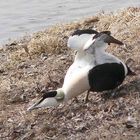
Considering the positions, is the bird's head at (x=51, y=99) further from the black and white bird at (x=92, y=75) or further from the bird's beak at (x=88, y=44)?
the bird's beak at (x=88, y=44)

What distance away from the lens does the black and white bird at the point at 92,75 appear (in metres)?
5.31

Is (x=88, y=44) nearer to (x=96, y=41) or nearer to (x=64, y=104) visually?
(x=96, y=41)

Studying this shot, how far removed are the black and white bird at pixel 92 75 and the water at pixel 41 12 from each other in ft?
14.3

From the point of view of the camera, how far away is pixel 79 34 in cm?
547

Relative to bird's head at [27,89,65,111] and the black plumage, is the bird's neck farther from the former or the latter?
bird's head at [27,89,65,111]

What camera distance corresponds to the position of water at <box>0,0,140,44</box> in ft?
33.7

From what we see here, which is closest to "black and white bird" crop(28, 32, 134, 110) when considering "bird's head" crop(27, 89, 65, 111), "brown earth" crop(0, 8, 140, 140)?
"bird's head" crop(27, 89, 65, 111)

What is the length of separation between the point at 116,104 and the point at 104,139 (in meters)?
0.54

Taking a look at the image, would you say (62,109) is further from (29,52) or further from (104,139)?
(29,52)

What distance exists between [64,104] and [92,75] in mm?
392

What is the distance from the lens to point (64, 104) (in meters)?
5.52

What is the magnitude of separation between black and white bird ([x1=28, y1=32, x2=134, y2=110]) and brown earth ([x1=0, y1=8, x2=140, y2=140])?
0.36 feet

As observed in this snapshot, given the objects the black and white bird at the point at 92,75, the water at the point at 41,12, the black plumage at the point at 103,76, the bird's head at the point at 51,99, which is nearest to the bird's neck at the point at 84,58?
the black and white bird at the point at 92,75

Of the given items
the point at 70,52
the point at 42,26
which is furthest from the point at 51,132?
the point at 42,26
